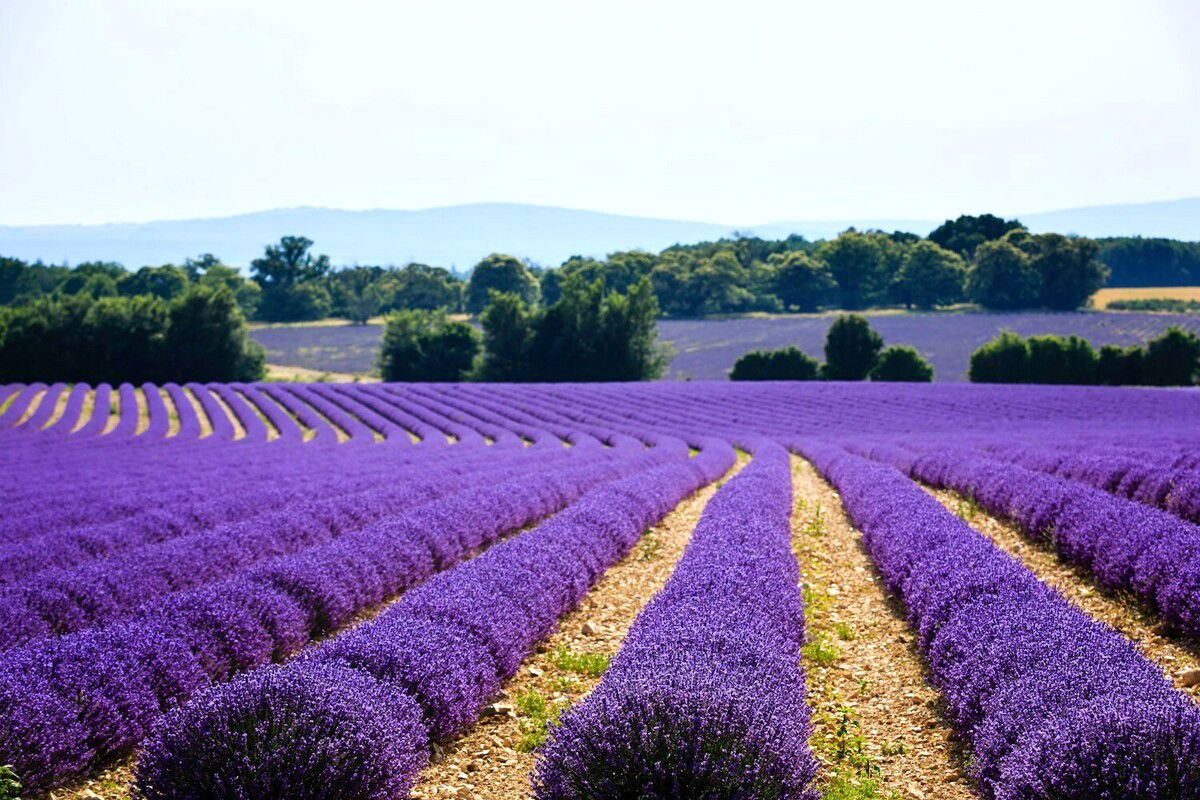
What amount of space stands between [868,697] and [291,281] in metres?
107

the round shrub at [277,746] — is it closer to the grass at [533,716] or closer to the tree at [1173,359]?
the grass at [533,716]

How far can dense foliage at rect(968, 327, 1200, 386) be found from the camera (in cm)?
4350

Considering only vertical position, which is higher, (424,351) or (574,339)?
(574,339)

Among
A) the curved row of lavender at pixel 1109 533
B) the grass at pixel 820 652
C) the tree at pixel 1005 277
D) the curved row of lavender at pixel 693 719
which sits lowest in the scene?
→ the grass at pixel 820 652

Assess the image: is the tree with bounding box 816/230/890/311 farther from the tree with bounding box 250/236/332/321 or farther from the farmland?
the farmland

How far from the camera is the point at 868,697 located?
545 cm

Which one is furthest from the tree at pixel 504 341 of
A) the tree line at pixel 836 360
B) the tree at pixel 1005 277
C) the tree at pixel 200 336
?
the tree at pixel 1005 277

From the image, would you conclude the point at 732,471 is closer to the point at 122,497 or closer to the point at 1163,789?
the point at 122,497

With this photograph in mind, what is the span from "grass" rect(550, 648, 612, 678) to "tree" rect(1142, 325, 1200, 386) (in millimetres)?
46799

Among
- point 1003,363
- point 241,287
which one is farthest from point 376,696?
point 241,287

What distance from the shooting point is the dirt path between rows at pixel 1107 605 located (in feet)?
17.9

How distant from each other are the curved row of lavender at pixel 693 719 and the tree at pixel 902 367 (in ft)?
144

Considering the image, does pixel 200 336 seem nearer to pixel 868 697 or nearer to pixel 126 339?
pixel 126 339

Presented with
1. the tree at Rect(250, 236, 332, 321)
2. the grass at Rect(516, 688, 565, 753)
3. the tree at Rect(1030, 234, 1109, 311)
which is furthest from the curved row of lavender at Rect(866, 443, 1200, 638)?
the tree at Rect(250, 236, 332, 321)
